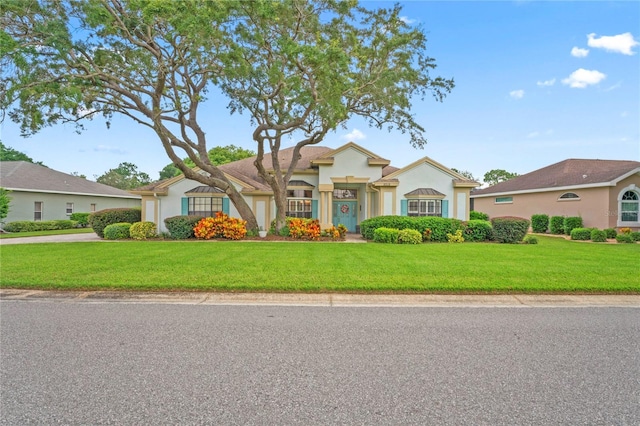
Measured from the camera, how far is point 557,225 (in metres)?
20.9

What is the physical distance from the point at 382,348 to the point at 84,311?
15.4ft

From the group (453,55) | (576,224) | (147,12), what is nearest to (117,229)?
(147,12)

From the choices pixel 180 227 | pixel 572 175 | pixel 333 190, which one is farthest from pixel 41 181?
pixel 572 175

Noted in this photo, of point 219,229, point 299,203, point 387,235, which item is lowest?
point 387,235

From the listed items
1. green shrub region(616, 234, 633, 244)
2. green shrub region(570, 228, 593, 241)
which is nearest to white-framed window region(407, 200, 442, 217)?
green shrub region(570, 228, 593, 241)

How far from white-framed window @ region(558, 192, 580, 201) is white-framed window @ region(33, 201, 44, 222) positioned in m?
36.1

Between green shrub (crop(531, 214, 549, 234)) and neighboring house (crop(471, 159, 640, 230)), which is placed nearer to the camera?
neighboring house (crop(471, 159, 640, 230))

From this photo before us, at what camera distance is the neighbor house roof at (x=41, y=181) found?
23178mm

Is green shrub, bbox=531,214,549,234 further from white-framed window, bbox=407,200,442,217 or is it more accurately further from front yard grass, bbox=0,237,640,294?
front yard grass, bbox=0,237,640,294

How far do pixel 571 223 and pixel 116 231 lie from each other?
2503cm

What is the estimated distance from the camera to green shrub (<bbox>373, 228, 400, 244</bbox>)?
48.2 feet

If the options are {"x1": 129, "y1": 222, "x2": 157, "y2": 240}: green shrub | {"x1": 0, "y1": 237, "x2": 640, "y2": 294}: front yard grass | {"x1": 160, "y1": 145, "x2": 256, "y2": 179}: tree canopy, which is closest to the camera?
{"x1": 0, "y1": 237, "x2": 640, "y2": 294}: front yard grass

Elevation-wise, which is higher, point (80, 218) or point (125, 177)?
point (125, 177)

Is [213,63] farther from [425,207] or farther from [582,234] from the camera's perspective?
[582,234]
